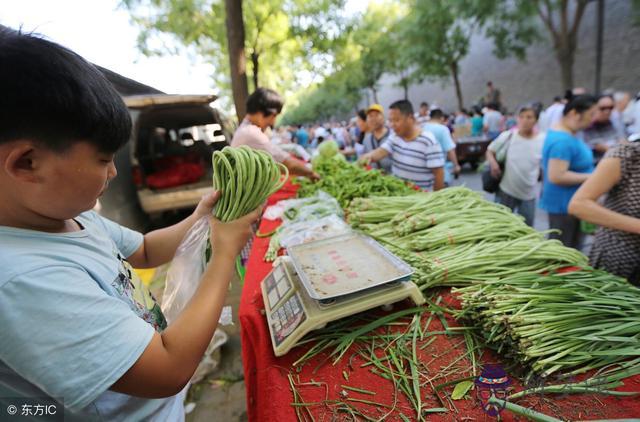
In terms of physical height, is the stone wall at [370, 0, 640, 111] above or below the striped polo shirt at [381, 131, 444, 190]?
above

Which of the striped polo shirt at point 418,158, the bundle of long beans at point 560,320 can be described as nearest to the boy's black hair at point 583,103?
the striped polo shirt at point 418,158

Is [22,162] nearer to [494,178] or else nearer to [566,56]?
[494,178]

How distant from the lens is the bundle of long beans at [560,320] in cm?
112

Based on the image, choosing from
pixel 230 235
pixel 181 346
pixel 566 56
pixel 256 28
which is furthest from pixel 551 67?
pixel 181 346

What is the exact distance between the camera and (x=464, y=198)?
2510 mm

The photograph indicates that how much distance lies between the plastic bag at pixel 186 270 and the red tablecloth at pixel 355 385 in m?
0.34

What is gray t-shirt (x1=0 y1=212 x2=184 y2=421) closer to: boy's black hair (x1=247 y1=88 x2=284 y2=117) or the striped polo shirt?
boy's black hair (x1=247 y1=88 x2=284 y2=117)

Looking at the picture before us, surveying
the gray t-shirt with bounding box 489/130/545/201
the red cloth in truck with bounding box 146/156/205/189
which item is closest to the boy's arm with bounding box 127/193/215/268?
the gray t-shirt with bounding box 489/130/545/201

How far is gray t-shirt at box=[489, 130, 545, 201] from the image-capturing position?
157 inches

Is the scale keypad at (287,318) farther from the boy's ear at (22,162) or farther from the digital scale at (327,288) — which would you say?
the boy's ear at (22,162)

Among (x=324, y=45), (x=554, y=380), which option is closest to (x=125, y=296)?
(x=554, y=380)

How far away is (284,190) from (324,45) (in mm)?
12912

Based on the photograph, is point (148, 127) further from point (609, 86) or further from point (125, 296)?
point (609, 86)

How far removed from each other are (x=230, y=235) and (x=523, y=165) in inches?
165
